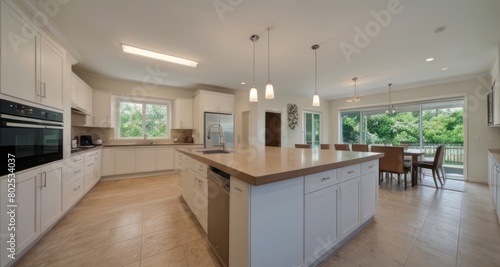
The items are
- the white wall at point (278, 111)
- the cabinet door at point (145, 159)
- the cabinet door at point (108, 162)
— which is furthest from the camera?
the white wall at point (278, 111)

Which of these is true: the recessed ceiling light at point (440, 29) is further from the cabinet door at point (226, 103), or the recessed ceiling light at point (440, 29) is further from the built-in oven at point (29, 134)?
the built-in oven at point (29, 134)

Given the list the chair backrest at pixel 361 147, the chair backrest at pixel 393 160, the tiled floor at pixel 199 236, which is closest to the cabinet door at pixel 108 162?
the tiled floor at pixel 199 236

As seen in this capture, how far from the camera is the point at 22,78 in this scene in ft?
5.25

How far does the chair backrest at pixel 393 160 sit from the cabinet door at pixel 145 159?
536 centimetres

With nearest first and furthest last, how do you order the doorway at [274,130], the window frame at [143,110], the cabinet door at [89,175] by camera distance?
the cabinet door at [89,175]
the window frame at [143,110]
the doorway at [274,130]

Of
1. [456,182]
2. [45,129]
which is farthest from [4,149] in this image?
[456,182]

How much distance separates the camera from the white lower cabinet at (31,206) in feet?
4.54

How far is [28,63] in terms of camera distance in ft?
5.51

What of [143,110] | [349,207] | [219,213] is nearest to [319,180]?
[349,207]

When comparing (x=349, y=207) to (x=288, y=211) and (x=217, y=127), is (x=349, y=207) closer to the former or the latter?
(x=288, y=211)

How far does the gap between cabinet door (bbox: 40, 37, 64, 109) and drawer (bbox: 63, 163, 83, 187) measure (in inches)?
35.3

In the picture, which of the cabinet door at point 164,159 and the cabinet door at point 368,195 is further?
the cabinet door at point 164,159

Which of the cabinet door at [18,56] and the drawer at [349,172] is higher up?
the cabinet door at [18,56]

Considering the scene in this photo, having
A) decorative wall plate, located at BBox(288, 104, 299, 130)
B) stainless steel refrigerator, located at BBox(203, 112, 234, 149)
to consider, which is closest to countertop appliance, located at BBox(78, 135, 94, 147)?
stainless steel refrigerator, located at BBox(203, 112, 234, 149)
